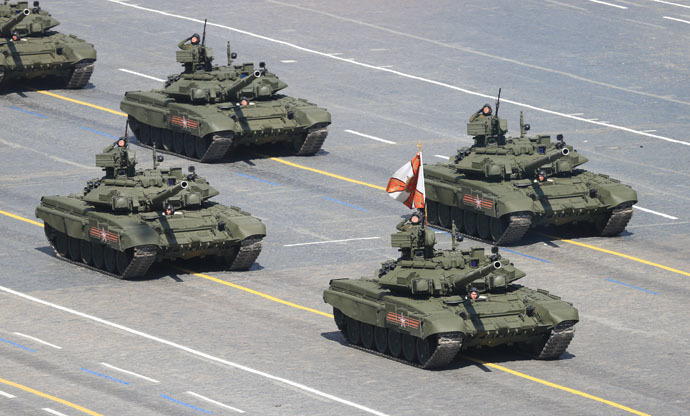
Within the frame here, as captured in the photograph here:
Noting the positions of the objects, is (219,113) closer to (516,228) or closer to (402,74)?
(516,228)

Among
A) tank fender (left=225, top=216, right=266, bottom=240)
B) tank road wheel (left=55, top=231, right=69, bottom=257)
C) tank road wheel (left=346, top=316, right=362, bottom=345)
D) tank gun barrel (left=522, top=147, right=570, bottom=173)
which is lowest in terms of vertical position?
tank road wheel (left=55, top=231, right=69, bottom=257)

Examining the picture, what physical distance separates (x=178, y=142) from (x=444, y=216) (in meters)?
11.9

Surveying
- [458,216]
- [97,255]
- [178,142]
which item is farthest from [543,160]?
[178,142]

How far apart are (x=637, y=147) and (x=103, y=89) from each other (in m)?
21.3

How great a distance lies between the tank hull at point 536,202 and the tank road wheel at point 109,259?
36.7 ft

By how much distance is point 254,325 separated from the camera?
43750 mm

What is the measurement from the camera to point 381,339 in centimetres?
4206

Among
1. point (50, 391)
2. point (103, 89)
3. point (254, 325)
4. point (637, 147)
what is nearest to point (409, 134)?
point (637, 147)

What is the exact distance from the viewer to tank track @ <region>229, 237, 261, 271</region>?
4828cm

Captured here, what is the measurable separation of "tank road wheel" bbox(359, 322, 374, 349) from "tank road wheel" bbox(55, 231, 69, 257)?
11354 millimetres

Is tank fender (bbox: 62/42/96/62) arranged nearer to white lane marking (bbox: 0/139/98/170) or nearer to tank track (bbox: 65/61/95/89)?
tank track (bbox: 65/61/95/89)

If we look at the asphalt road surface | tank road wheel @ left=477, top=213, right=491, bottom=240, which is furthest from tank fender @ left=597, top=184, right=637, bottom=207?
tank road wheel @ left=477, top=213, right=491, bottom=240

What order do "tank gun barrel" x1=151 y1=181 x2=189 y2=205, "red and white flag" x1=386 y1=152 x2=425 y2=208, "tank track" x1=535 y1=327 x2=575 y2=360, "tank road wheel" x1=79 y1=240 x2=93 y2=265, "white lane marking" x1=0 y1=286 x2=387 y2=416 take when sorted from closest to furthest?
"white lane marking" x1=0 y1=286 x2=387 y2=416, "tank track" x1=535 y1=327 x2=575 y2=360, "red and white flag" x1=386 y1=152 x2=425 y2=208, "tank gun barrel" x1=151 y1=181 x2=189 y2=205, "tank road wheel" x1=79 y1=240 x2=93 y2=265

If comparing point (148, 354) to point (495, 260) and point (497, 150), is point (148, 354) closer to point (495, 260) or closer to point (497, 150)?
point (495, 260)
